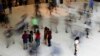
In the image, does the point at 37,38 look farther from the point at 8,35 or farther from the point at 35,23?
the point at 8,35

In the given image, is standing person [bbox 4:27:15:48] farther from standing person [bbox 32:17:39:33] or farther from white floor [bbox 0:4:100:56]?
standing person [bbox 32:17:39:33]

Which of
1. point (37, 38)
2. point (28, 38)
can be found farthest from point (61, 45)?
point (28, 38)

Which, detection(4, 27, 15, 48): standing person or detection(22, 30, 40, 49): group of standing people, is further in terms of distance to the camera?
detection(4, 27, 15, 48): standing person

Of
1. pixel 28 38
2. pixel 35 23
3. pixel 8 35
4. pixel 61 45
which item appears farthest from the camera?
pixel 8 35

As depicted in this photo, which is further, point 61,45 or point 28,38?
point 61,45

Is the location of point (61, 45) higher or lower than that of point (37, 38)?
lower

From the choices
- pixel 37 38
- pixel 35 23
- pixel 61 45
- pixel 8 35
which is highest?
pixel 35 23

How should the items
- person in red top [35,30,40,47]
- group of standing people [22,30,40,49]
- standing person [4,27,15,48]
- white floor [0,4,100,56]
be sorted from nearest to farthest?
group of standing people [22,30,40,49] < person in red top [35,30,40,47] < white floor [0,4,100,56] < standing person [4,27,15,48]

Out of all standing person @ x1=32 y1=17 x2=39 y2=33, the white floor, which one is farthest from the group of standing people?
standing person @ x1=32 y1=17 x2=39 y2=33

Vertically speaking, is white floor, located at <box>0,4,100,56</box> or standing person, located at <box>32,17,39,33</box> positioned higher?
standing person, located at <box>32,17,39,33</box>

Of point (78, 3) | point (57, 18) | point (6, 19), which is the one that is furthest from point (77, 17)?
point (6, 19)

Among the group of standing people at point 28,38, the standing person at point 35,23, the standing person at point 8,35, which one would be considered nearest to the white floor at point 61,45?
the standing person at point 8,35

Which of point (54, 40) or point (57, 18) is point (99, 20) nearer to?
point (57, 18)

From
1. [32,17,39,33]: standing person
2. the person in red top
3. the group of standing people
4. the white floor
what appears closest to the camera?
the group of standing people
